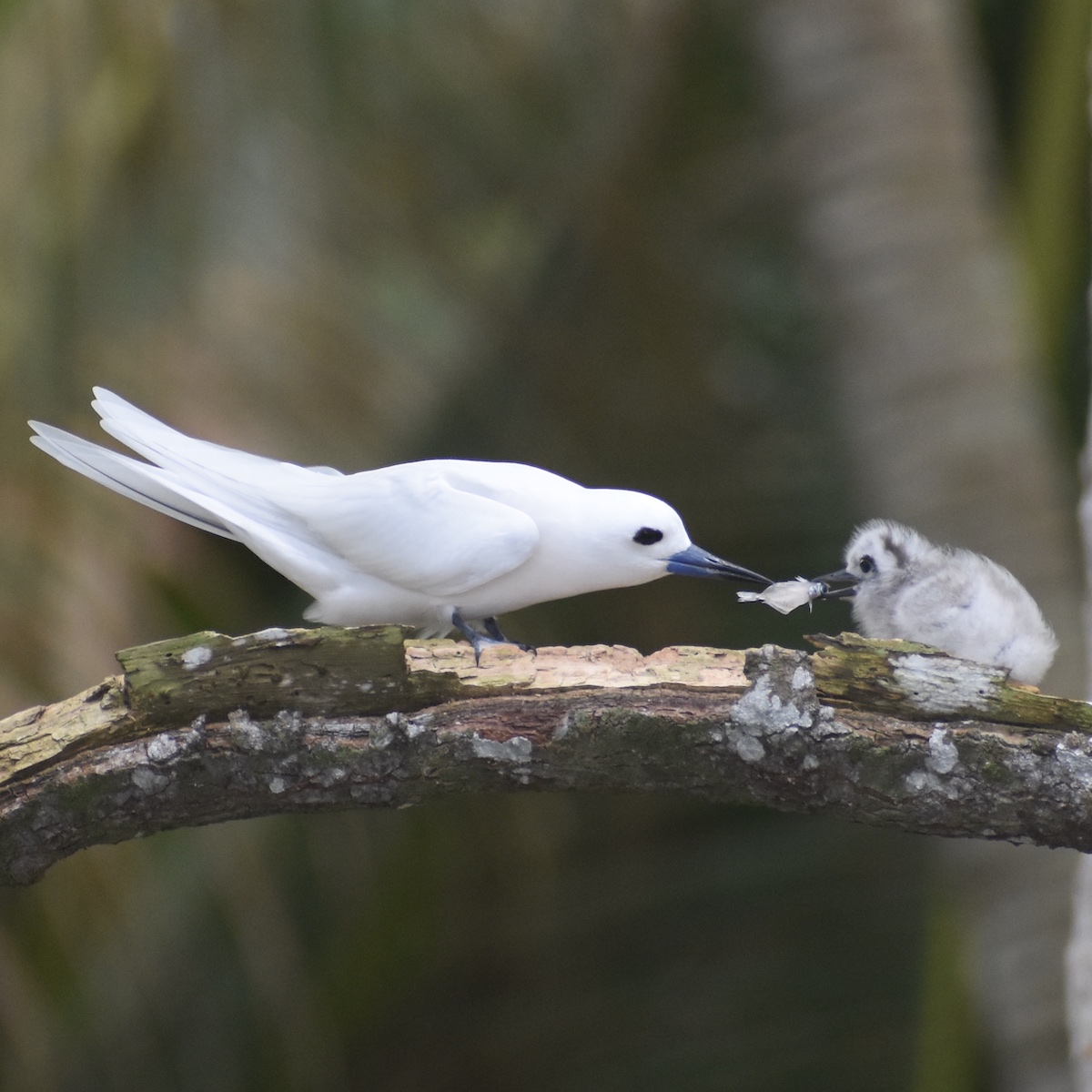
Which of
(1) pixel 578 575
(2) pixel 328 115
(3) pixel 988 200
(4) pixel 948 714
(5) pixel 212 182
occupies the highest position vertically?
(3) pixel 988 200

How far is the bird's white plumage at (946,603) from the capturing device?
3178 mm

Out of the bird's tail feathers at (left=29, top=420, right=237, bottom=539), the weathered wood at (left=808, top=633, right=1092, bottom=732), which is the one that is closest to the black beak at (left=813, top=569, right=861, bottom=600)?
the weathered wood at (left=808, top=633, right=1092, bottom=732)

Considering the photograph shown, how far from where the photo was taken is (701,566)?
320 cm

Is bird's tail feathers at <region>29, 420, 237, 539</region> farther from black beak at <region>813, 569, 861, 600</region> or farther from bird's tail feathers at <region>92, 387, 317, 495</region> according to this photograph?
black beak at <region>813, 569, 861, 600</region>

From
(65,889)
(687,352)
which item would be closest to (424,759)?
(65,889)

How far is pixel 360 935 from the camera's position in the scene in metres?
6.73

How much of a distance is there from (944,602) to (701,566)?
642mm

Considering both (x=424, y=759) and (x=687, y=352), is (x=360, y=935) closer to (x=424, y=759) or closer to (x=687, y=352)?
(x=687, y=352)

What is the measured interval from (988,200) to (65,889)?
4.92 meters

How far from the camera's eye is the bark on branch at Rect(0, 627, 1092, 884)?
2.44 meters

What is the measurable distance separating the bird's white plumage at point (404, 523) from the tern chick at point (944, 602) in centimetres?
64

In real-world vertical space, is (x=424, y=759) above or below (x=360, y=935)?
below

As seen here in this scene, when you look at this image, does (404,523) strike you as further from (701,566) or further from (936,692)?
(936,692)

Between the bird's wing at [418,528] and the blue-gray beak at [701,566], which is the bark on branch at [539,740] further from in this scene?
the blue-gray beak at [701,566]
